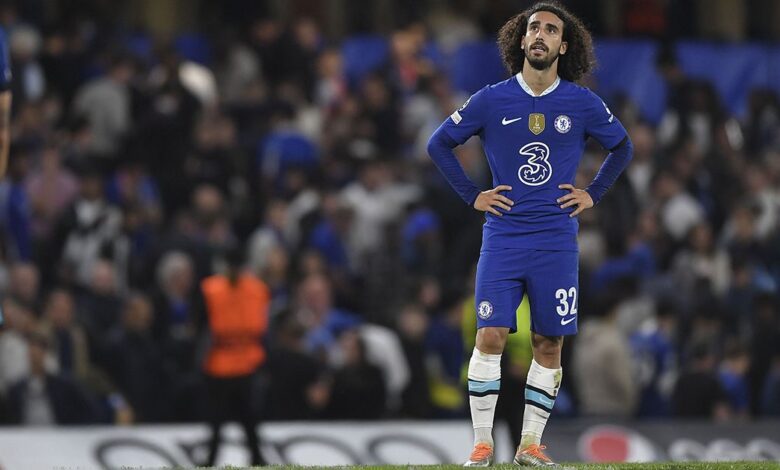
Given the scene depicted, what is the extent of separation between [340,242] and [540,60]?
7.93m

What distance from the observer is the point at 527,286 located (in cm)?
914

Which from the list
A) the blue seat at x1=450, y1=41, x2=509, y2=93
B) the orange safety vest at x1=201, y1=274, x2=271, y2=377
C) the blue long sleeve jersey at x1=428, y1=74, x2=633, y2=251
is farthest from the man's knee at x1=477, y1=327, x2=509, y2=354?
the blue seat at x1=450, y1=41, x2=509, y2=93

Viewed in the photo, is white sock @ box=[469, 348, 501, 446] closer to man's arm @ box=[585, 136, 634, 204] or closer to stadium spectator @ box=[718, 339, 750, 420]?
man's arm @ box=[585, 136, 634, 204]

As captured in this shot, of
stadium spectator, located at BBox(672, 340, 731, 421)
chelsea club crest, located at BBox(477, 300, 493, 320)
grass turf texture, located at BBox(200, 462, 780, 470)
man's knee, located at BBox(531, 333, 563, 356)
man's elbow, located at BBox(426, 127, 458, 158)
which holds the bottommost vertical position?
stadium spectator, located at BBox(672, 340, 731, 421)

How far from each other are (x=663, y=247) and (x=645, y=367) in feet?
6.82

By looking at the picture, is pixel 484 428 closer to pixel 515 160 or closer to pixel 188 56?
pixel 515 160

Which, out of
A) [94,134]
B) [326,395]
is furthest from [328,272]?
[94,134]

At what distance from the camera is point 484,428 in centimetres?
920

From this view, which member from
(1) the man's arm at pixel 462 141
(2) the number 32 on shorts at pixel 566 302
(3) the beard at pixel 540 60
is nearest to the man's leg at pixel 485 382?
(2) the number 32 on shorts at pixel 566 302

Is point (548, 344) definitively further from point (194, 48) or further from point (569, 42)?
point (194, 48)

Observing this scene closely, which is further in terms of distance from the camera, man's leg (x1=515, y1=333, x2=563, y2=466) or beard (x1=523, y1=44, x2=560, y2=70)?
man's leg (x1=515, y1=333, x2=563, y2=466)

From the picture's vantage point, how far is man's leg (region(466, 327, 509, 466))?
29.8 feet

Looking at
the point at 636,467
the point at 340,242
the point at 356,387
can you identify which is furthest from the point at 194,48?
the point at 636,467

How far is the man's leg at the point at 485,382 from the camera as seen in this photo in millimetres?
9086
